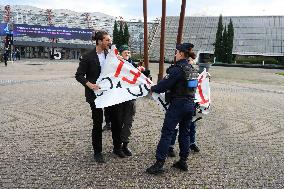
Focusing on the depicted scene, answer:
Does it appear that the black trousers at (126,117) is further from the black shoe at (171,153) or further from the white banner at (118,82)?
the black shoe at (171,153)

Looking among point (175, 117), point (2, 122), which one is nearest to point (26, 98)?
point (2, 122)

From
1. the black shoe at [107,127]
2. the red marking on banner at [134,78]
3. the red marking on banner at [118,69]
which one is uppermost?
the red marking on banner at [118,69]

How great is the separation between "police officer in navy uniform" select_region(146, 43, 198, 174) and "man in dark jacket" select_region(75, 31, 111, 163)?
0.91 m

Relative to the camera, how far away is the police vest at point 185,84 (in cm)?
529

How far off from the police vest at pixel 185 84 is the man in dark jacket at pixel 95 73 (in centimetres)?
118

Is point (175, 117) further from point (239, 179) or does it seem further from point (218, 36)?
point (218, 36)

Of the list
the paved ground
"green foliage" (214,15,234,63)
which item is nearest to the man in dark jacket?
the paved ground

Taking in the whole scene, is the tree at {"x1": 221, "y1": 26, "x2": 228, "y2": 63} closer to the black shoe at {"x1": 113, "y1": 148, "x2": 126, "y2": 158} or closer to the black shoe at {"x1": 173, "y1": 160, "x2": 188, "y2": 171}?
the black shoe at {"x1": 113, "y1": 148, "x2": 126, "y2": 158}

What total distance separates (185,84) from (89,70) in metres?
Answer: 1.48

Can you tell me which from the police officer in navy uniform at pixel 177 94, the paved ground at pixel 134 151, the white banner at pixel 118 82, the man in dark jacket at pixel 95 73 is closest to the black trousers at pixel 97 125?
the man in dark jacket at pixel 95 73

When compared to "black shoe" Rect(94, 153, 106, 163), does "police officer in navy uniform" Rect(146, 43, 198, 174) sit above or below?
above

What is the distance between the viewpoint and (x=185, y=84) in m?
5.33

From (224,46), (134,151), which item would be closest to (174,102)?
(134,151)

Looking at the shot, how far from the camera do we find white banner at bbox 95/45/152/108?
226 inches
